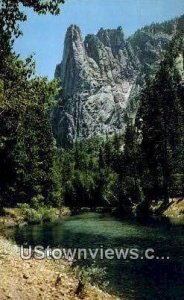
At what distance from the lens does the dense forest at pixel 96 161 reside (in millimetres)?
28578

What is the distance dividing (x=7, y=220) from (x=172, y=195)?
3797cm

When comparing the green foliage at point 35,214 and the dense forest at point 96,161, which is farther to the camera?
the green foliage at point 35,214

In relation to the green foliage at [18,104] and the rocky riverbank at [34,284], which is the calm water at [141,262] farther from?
the green foliage at [18,104]

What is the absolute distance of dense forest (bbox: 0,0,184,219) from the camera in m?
28.6

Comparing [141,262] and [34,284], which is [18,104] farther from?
[141,262]

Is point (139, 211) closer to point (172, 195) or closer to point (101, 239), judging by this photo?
point (172, 195)

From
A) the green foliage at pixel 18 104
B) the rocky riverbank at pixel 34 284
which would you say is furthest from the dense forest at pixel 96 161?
the rocky riverbank at pixel 34 284

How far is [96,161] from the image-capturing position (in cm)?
15938

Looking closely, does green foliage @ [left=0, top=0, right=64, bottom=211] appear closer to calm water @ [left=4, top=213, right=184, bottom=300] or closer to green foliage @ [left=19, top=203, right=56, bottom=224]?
green foliage @ [left=19, top=203, right=56, bottom=224]

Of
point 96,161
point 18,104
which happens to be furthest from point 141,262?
point 96,161

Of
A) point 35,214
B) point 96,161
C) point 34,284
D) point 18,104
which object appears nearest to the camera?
point 34,284

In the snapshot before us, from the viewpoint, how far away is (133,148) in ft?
385

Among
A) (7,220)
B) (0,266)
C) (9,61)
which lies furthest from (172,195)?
(0,266)

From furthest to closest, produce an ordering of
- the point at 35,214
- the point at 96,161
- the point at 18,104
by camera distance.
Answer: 1. the point at 96,161
2. the point at 35,214
3. the point at 18,104
